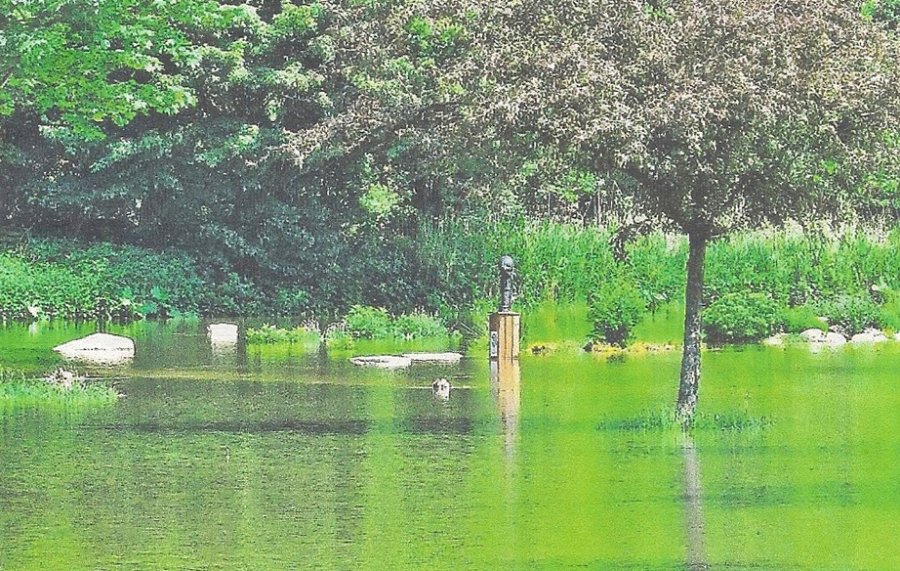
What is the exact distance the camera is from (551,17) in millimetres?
15273

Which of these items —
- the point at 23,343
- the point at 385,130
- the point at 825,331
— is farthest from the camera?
the point at 825,331

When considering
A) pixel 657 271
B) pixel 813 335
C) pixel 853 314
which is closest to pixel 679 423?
pixel 813 335

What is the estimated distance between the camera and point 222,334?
2980cm

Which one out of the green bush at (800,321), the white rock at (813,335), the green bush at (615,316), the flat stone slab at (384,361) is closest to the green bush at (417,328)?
the green bush at (615,316)

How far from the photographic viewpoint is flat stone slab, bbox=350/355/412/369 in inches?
912

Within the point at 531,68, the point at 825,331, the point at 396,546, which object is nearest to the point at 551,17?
the point at 531,68

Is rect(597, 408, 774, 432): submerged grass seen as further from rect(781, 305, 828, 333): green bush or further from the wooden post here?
rect(781, 305, 828, 333): green bush

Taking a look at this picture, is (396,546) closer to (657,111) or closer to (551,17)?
(657,111)

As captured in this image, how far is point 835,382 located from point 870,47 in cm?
691

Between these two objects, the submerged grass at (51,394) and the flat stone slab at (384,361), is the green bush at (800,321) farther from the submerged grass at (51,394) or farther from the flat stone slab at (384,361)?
the submerged grass at (51,394)

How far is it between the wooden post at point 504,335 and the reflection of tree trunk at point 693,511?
9.08 metres

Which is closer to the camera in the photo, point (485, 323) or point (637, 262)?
point (485, 323)

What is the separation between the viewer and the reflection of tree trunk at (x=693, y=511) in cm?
963

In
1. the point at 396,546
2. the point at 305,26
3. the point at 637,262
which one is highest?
the point at 305,26
